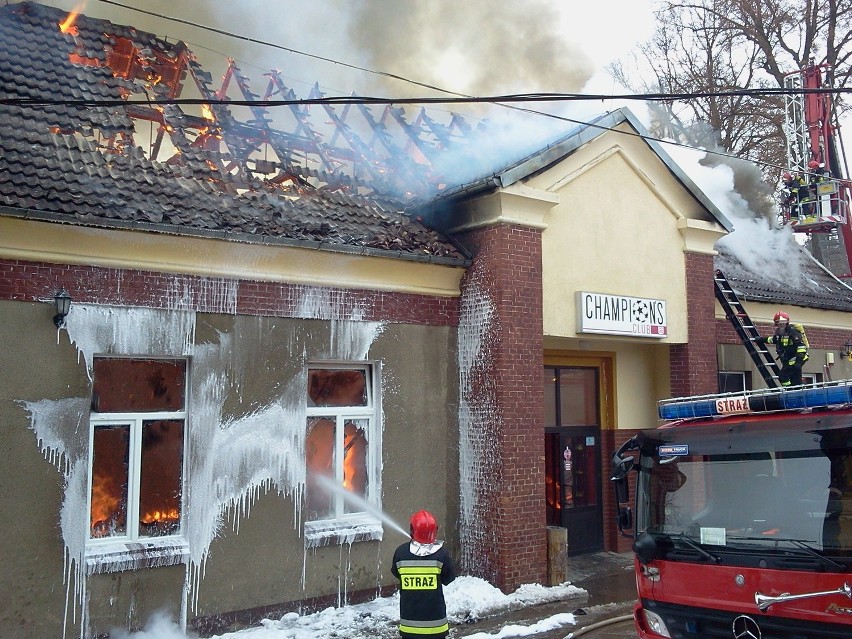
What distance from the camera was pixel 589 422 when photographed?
12406 mm

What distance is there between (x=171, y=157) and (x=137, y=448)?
3.86m

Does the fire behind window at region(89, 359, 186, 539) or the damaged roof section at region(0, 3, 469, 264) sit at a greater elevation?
the damaged roof section at region(0, 3, 469, 264)

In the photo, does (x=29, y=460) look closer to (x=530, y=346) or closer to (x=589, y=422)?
(x=530, y=346)

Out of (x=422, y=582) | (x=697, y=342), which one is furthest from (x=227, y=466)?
(x=697, y=342)

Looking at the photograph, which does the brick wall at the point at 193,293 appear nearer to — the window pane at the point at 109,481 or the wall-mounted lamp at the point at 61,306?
the wall-mounted lamp at the point at 61,306

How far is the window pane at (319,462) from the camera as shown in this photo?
8828mm

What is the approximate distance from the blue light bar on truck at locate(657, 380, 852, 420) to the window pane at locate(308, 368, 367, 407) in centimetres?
399

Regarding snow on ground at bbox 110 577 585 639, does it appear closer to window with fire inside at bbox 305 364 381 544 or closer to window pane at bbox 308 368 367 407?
window with fire inside at bbox 305 364 381 544

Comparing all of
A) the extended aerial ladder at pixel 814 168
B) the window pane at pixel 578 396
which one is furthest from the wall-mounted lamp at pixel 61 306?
the extended aerial ladder at pixel 814 168

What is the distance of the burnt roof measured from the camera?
546 inches

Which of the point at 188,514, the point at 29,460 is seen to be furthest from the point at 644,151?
the point at 29,460

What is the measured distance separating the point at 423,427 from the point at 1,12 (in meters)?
7.66

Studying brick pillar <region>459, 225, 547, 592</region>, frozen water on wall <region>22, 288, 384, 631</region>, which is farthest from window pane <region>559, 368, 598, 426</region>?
frozen water on wall <region>22, 288, 384, 631</region>

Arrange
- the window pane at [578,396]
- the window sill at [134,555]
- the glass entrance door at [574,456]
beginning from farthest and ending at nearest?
the window pane at [578,396] < the glass entrance door at [574,456] < the window sill at [134,555]
